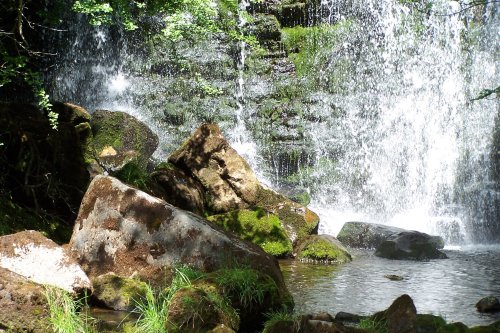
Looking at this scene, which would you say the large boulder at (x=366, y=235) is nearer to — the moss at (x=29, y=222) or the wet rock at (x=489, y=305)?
the wet rock at (x=489, y=305)

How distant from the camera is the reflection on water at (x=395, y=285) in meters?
6.72

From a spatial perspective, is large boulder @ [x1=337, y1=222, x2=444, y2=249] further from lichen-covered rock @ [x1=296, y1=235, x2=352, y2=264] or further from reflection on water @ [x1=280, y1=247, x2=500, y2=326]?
lichen-covered rock @ [x1=296, y1=235, x2=352, y2=264]

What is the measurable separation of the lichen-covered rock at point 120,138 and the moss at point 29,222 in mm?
5312

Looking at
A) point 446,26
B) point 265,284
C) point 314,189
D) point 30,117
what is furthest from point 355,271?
point 446,26

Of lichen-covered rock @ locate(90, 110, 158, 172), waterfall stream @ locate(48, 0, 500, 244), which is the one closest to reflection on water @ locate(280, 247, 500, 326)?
→ lichen-covered rock @ locate(90, 110, 158, 172)

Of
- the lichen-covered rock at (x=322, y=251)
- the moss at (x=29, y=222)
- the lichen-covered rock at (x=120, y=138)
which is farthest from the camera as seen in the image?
the lichen-covered rock at (x=120, y=138)

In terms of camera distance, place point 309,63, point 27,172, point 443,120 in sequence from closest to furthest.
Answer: point 27,172, point 443,120, point 309,63

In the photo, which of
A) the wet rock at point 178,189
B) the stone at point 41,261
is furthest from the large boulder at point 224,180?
the stone at point 41,261

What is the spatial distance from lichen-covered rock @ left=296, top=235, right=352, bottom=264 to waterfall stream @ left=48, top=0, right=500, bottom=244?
6319 millimetres

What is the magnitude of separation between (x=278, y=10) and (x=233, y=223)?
13.0m

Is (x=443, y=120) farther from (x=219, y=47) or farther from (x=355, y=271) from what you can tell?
(x=355, y=271)

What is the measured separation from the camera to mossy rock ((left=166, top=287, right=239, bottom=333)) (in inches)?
185

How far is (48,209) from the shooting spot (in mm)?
8430

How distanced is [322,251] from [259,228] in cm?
119
